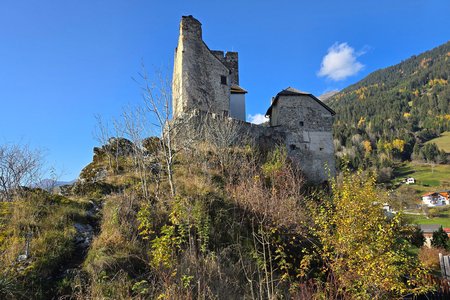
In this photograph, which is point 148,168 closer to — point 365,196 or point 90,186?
point 90,186

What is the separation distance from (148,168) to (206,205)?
18.8 feet

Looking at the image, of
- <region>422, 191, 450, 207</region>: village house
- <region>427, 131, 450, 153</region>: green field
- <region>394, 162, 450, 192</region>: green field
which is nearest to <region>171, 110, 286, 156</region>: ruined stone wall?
<region>422, 191, 450, 207</region>: village house

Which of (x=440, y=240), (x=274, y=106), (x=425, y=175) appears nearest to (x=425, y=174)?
(x=425, y=175)

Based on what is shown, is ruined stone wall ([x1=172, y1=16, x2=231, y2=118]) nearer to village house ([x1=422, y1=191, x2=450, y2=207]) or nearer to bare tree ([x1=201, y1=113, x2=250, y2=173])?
bare tree ([x1=201, y1=113, x2=250, y2=173])

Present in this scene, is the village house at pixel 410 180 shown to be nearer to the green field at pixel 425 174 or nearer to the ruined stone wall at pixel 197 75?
the green field at pixel 425 174

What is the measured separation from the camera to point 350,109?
515 feet

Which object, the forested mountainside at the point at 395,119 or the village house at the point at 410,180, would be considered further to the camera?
the forested mountainside at the point at 395,119

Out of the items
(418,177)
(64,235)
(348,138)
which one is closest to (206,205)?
(64,235)

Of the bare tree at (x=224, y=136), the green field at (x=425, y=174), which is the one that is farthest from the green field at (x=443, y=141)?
the bare tree at (x=224, y=136)

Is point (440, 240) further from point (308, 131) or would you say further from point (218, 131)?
point (218, 131)

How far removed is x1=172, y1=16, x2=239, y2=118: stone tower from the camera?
21422 mm

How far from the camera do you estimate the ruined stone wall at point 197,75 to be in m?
21.4

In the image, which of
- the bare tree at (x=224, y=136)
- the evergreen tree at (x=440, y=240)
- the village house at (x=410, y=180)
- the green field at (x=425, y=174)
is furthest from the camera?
the village house at (x=410, y=180)

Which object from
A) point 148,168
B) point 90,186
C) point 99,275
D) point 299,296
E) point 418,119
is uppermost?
point 418,119
